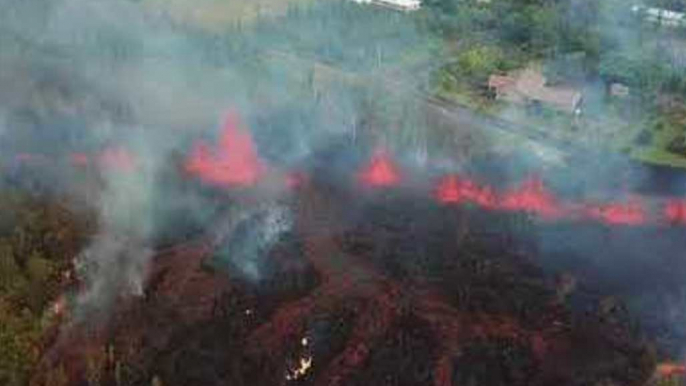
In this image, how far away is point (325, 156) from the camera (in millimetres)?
51812

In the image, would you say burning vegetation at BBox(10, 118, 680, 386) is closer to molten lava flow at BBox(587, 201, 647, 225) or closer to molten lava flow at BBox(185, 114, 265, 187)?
molten lava flow at BBox(587, 201, 647, 225)

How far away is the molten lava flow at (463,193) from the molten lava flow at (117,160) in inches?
533

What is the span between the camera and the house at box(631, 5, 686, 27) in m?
69.7

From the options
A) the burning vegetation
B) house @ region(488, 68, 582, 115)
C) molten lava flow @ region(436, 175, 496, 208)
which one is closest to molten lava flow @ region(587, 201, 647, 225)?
the burning vegetation

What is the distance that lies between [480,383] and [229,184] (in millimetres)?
17243

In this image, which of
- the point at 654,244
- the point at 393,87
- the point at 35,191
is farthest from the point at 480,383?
the point at 393,87

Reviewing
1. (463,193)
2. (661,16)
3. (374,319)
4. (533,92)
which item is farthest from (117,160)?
(661,16)

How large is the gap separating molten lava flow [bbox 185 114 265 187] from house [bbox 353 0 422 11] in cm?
2414

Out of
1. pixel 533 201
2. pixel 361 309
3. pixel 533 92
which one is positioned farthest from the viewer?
pixel 533 92

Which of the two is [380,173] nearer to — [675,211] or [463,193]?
[463,193]

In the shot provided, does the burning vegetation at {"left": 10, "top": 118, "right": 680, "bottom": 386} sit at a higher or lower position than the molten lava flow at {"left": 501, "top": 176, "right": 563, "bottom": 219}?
lower

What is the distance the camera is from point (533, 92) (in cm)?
6109

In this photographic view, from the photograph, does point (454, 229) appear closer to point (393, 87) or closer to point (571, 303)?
point (571, 303)

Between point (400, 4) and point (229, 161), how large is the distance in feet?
92.9
